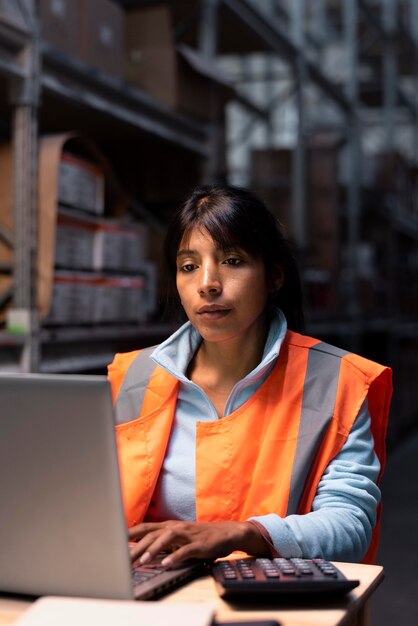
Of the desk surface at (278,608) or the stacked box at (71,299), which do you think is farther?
the stacked box at (71,299)

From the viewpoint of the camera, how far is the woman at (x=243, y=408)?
63.2 inches

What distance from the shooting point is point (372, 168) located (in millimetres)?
9211

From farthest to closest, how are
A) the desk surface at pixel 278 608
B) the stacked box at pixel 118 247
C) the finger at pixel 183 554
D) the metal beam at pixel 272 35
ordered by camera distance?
1. the metal beam at pixel 272 35
2. the stacked box at pixel 118 247
3. the finger at pixel 183 554
4. the desk surface at pixel 278 608

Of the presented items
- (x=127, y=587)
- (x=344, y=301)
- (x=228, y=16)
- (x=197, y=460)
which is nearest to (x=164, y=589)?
(x=127, y=587)

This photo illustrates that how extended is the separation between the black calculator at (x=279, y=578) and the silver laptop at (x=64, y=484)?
0.55 ft

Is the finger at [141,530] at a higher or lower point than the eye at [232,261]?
lower

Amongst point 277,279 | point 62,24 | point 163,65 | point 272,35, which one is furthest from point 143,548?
point 272,35

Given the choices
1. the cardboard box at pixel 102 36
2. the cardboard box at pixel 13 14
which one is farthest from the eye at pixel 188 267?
the cardboard box at pixel 102 36

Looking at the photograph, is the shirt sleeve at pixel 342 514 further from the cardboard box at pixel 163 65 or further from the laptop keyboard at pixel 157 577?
the cardboard box at pixel 163 65

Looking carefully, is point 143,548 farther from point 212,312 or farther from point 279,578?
point 212,312

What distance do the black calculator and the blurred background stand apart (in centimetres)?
120

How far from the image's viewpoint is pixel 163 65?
480 cm

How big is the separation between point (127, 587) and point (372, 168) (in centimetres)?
854

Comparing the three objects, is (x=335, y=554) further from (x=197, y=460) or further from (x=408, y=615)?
(x=408, y=615)
